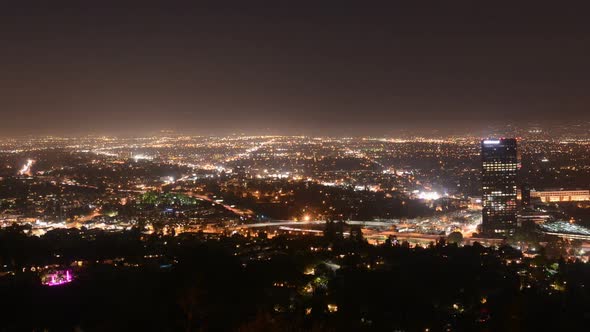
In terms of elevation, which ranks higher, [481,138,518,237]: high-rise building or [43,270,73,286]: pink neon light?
[481,138,518,237]: high-rise building

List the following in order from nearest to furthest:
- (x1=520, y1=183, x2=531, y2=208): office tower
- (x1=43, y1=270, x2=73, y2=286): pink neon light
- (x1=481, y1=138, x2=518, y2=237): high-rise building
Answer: (x1=43, y1=270, x2=73, y2=286): pink neon light < (x1=481, y1=138, x2=518, y2=237): high-rise building < (x1=520, y1=183, x2=531, y2=208): office tower

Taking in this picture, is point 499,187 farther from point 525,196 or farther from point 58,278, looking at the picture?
point 58,278

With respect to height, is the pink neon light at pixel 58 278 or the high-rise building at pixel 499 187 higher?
the high-rise building at pixel 499 187

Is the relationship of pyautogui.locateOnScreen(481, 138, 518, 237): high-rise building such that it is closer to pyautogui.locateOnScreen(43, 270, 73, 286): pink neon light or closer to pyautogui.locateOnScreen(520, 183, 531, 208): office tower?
pyautogui.locateOnScreen(520, 183, 531, 208): office tower

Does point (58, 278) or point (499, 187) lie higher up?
point (499, 187)

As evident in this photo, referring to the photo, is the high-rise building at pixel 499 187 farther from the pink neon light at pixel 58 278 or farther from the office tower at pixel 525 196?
the pink neon light at pixel 58 278

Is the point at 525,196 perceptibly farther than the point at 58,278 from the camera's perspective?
Yes

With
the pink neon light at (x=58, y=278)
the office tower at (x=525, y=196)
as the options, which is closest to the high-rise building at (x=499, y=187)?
the office tower at (x=525, y=196)

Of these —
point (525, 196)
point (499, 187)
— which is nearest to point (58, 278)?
point (499, 187)

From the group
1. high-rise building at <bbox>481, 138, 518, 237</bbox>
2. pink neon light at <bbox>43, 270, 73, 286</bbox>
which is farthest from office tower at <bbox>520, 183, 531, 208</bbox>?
pink neon light at <bbox>43, 270, 73, 286</bbox>
